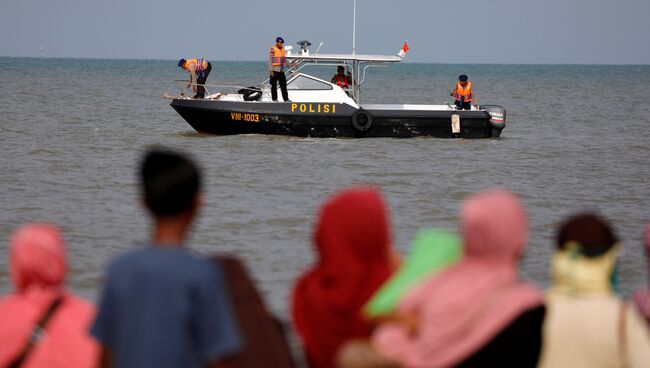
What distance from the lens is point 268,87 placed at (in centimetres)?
2281

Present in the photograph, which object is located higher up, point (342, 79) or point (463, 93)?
point (342, 79)

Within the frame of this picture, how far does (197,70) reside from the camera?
77.4 ft

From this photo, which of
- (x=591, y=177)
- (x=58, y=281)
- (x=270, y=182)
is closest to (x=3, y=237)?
(x=270, y=182)

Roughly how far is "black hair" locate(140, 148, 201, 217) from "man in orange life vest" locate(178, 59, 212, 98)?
64.8 ft

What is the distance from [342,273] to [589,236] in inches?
32.8

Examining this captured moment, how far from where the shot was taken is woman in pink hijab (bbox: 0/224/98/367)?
4031 mm

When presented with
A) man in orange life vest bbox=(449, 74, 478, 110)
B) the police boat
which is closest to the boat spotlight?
the police boat

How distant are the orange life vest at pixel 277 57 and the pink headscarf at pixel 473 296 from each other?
18108mm

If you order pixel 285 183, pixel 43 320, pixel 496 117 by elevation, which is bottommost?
pixel 285 183

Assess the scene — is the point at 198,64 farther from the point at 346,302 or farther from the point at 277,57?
the point at 346,302

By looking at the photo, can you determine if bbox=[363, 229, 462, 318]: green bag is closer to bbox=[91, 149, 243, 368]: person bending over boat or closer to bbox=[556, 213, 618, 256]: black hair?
bbox=[556, 213, 618, 256]: black hair

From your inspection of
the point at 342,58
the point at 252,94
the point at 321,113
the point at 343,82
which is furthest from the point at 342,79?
the point at 252,94

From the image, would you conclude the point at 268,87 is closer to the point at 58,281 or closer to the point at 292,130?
the point at 292,130

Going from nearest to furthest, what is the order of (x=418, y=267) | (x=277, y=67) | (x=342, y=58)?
(x=418, y=267), (x=277, y=67), (x=342, y=58)
